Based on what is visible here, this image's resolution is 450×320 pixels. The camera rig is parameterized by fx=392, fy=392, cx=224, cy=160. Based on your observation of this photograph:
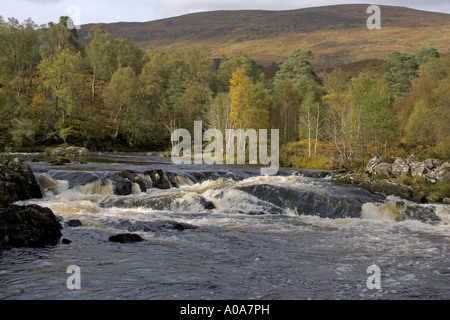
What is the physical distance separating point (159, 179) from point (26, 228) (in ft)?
44.1

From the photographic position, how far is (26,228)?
1439 centimetres

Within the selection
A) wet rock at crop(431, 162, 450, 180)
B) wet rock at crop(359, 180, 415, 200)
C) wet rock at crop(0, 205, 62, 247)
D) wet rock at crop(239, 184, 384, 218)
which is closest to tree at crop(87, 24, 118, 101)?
wet rock at crop(239, 184, 384, 218)

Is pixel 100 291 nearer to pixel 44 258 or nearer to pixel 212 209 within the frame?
pixel 44 258

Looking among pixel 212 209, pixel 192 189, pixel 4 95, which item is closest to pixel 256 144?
pixel 192 189

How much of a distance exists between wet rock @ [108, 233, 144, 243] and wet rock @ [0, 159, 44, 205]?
8.37 metres

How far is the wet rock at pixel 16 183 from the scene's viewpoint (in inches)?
803

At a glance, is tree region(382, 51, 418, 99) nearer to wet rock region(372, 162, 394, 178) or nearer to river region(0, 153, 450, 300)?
wet rock region(372, 162, 394, 178)

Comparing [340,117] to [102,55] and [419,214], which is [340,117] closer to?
[419,214]

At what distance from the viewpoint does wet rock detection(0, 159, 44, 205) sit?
20391 mm

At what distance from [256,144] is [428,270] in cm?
3884

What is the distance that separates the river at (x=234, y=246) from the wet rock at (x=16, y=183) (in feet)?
3.08

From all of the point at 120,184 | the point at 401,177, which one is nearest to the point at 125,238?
the point at 120,184

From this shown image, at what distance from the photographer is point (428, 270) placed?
12570 mm

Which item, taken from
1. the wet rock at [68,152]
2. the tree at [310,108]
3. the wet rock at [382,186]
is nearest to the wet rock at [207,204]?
the wet rock at [382,186]
